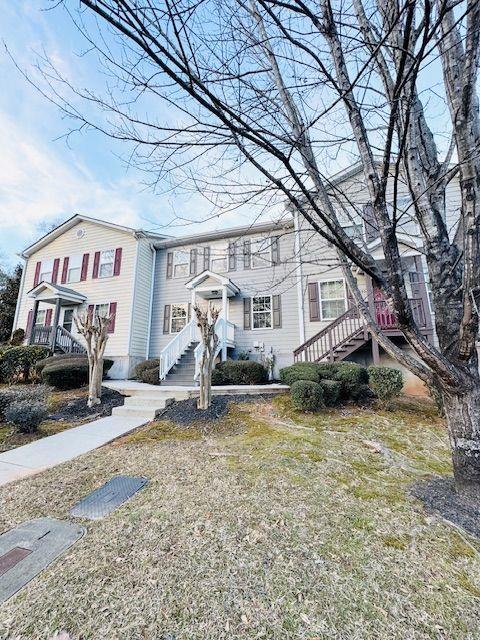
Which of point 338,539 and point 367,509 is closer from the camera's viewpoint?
point 338,539

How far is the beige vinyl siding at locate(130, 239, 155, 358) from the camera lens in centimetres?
1288

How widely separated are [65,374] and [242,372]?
5819mm

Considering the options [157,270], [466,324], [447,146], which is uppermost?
[157,270]

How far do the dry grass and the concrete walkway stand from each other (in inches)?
16.5

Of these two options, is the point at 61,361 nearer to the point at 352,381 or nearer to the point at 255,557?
the point at 352,381

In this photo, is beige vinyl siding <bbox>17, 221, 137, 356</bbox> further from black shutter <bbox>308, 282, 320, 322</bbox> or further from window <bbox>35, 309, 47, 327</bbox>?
→ black shutter <bbox>308, 282, 320, 322</bbox>

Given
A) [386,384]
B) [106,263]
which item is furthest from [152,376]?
[386,384]

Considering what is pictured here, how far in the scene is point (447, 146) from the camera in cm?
293

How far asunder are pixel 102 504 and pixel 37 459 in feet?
6.36

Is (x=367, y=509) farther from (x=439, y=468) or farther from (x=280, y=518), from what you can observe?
(x=439, y=468)

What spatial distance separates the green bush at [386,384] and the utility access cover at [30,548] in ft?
18.7

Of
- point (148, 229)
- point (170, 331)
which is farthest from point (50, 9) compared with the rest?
point (170, 331)

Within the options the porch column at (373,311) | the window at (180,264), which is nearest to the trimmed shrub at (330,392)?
the porch column at (373,311)

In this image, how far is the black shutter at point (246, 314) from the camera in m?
12.1
